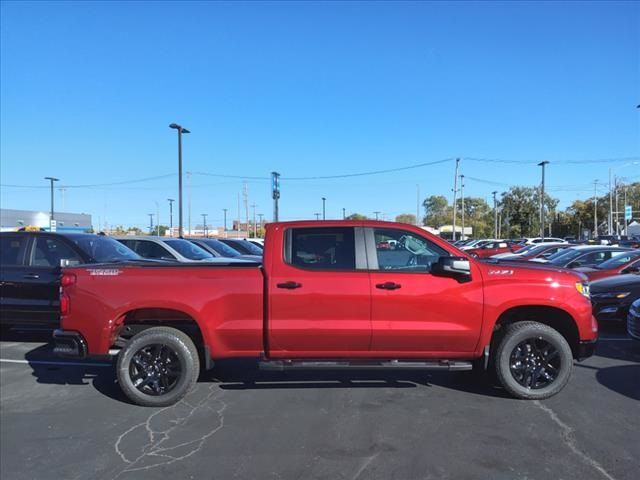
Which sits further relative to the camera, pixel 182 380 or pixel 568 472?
pixel 182 380

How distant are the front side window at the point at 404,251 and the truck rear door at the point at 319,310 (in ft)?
0.81

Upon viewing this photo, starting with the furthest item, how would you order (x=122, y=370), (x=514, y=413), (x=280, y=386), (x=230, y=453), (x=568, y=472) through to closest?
(x=280, y=386), (x=122, y=370), (x=514, y=413), (x=230, y=453), (x=568, y=472)

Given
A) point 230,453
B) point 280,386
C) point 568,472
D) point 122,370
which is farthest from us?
point 280,386

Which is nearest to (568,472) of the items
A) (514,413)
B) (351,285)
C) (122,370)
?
(514,413)

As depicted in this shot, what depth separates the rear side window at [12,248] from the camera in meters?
7.83

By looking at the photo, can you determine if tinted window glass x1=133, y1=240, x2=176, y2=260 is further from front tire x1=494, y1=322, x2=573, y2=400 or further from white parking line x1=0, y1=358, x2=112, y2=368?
front tire x1=494, y1=322, x2=573, y2=400

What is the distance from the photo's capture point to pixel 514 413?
188 inches

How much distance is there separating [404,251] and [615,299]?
216 inches

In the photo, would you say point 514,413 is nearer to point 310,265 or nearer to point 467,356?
point 467,356

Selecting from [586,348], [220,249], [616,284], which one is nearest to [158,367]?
[586,348]

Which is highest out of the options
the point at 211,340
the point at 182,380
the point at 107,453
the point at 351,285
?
the point at 351,285

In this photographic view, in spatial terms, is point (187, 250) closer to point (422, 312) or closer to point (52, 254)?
point (52, 254)

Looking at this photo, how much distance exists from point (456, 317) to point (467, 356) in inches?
18.5

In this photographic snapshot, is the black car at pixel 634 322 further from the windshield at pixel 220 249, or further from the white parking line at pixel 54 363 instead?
the windshield at pixel 220 249
